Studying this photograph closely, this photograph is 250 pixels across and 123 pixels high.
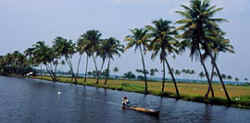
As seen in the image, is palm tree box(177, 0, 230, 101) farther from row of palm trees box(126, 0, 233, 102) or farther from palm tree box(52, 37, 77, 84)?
palm tree box(52, 37, 77, 84)

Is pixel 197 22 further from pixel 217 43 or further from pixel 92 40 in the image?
pixel 92 40

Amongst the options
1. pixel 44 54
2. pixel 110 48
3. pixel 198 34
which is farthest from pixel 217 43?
pixel 44 54

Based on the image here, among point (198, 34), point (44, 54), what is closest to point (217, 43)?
point (198, 34)

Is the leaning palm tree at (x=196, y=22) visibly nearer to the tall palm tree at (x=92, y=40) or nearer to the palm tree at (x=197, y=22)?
the palm tree at (x=197, y=22)

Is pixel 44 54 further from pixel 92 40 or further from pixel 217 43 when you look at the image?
pixel 217 43

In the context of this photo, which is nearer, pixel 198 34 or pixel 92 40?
pixel 198 34

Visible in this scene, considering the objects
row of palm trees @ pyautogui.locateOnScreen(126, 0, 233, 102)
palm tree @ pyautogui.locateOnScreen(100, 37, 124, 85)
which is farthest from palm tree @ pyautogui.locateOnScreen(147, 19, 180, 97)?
palm tree @ pyautogui.locateOnScreen(100, 37, 124, 85)

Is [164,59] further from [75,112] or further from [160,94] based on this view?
[75,112]

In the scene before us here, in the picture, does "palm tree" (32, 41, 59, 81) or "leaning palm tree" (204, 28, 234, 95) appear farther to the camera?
"palm tree" (32, 41, 59, 81)

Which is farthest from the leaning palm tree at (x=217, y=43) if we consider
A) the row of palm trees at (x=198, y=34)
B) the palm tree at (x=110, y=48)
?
the palm tree at (x=110, y=48)

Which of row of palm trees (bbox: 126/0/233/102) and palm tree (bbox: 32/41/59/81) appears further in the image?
palm tree (bbox: 32/41/59/81)

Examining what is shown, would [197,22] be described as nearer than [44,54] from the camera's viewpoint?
Yes

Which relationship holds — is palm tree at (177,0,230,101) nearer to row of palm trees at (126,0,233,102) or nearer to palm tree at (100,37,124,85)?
row of palm trees at (126,0,233,102)

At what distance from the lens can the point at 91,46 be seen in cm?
10512
